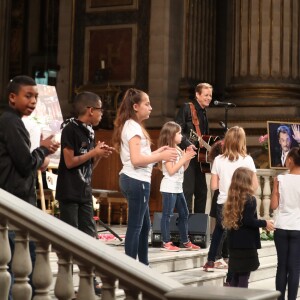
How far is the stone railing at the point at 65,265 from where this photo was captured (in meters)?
4.26

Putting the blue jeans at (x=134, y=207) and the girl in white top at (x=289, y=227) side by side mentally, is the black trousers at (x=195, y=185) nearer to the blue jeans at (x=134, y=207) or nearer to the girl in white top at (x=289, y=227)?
the girl in white top at (x=289, y=227)

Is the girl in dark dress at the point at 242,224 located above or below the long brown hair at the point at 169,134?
below

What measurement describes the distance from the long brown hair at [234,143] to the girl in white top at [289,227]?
109cm

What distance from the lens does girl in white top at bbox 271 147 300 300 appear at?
321 inches

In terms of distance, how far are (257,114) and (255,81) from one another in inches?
24.7

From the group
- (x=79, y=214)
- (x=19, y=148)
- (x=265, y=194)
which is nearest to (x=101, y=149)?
(x=79, y=214)

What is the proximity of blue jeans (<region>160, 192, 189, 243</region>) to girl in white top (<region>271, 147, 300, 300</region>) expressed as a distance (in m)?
2.04

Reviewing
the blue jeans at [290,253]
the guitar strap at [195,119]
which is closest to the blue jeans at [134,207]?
the blue jeans at [290,253]

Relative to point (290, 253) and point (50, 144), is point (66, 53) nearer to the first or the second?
point (290, 253)

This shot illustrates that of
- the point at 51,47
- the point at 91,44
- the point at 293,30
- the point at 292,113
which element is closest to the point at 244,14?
the point at 293,30

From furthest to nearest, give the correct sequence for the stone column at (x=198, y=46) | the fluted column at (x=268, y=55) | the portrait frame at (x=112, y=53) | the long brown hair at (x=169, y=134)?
the portrait frame at (x=112, y=53) → the stone column at (x=198, y=46) → the fluted column at (x=268, y=55) → the long brown hair at (x=169, y=134)

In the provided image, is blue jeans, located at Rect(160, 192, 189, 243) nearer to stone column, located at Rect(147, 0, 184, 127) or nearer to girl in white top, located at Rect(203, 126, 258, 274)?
girl in white top, located at Rect(203, 126, 258, 274)

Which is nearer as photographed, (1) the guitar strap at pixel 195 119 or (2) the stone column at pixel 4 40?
(1) the guitar strap at pixel 195 119

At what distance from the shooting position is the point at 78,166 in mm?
6727
